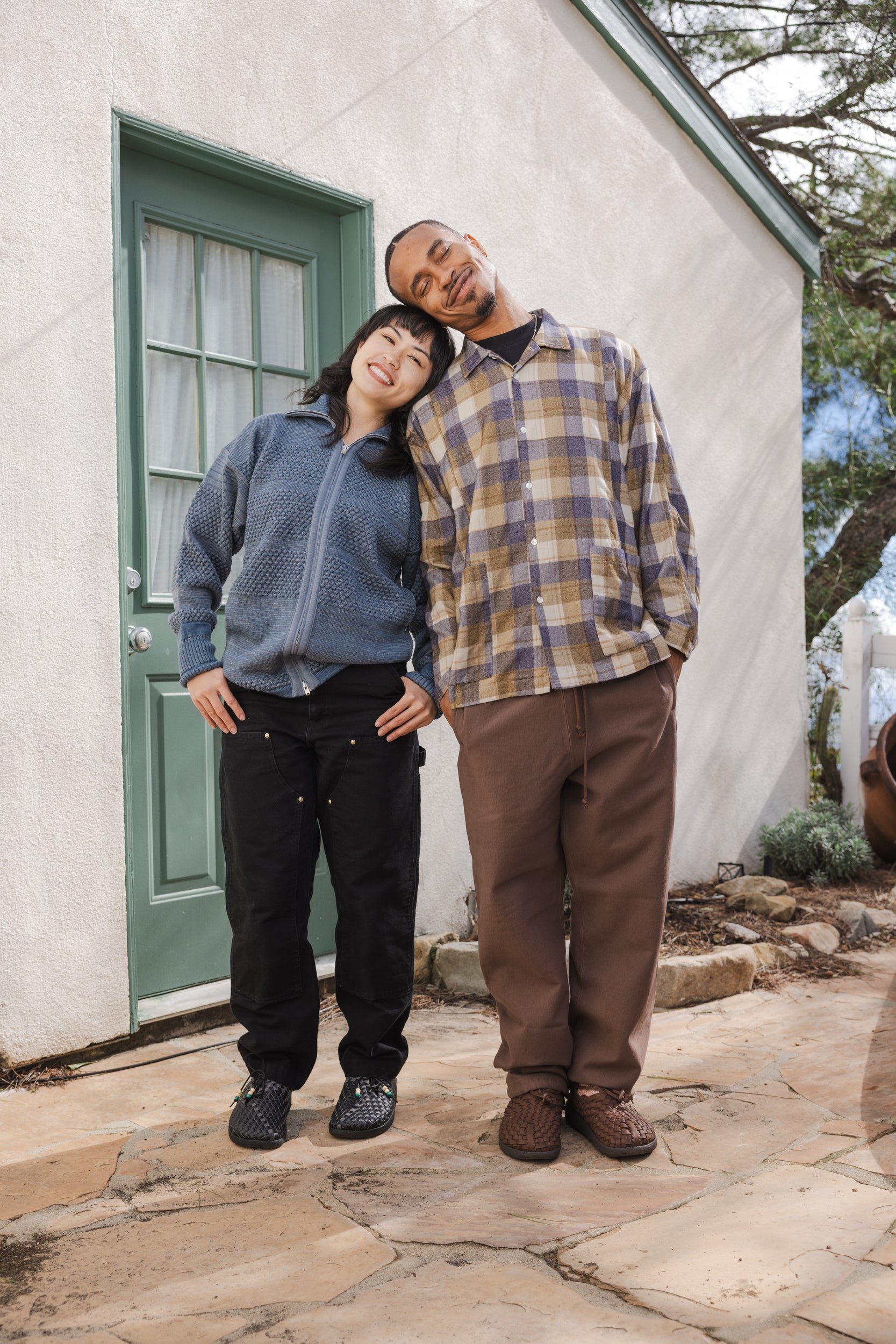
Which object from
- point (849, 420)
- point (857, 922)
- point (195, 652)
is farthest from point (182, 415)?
point (849, 420)

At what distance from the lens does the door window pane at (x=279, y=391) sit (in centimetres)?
381

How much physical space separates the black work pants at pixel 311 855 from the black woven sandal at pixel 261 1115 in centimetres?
4

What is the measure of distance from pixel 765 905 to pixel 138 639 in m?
2.78

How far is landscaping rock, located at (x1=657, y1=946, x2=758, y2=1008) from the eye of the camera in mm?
3662

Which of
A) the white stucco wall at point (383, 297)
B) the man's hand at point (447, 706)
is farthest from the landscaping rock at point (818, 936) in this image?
the man's hand at point (447, 706)

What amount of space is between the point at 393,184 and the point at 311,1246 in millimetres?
3325

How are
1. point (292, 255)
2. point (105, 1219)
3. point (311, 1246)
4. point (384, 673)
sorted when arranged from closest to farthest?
point (311, 1246) < point (105, 1219) < point (384, 673) < point (292, 255)

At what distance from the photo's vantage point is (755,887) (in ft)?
16.6

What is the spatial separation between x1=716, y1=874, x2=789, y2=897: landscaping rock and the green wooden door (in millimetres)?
2000

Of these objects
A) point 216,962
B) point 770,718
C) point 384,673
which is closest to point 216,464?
point 384,673

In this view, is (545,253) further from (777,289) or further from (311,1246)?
(311,1246)

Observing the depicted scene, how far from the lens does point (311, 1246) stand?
1.96 meters

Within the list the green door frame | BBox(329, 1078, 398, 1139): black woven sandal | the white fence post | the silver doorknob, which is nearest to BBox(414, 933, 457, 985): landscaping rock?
the green door frame

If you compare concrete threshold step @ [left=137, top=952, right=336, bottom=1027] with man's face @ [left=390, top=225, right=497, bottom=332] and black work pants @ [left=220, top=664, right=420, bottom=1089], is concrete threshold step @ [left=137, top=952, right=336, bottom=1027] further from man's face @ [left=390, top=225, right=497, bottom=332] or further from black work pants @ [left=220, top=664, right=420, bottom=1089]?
man's face @ [left=390, top=225, right=497, bottom=332]
